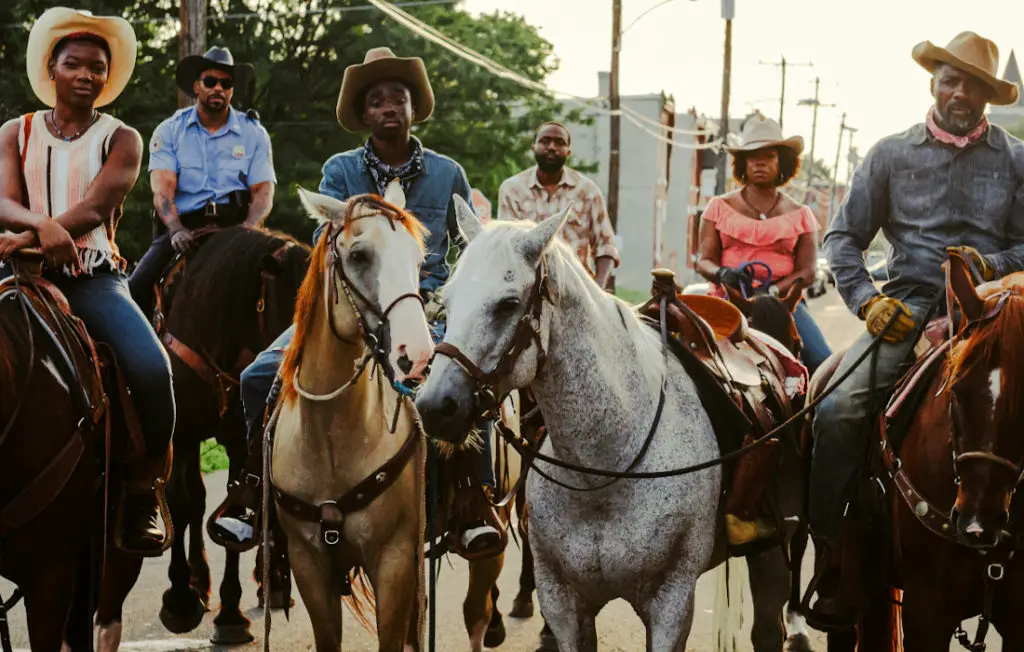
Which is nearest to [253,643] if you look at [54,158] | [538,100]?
[54,158]

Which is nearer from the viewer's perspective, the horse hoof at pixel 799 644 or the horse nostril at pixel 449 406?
the horse nostril at pixel 449 406

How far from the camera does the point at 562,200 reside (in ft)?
28.3

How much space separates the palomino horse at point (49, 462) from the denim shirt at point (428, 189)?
1.47 m

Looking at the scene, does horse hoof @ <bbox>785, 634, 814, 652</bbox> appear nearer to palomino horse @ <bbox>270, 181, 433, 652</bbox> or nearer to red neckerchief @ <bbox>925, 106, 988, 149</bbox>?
palomino horse @ <bbox>270, 181, 433, 652</bbox>

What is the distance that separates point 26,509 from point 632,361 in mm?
2242

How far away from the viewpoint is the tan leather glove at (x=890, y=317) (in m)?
4.62

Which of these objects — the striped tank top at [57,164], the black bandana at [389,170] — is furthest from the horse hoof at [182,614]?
the black bandana at [389,170]

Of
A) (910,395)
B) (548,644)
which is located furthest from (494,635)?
(910,395)

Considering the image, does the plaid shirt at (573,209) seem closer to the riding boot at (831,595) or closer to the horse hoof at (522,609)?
the horse hoof at (522,609)

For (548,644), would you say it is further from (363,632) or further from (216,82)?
(216,82)

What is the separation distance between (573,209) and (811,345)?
2.15 meters

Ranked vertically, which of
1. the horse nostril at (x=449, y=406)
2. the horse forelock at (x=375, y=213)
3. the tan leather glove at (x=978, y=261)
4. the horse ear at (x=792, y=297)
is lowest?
the horse ear at (x=792, y=297)

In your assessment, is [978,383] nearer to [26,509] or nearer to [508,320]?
[508,320]

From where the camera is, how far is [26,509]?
4.41 m
